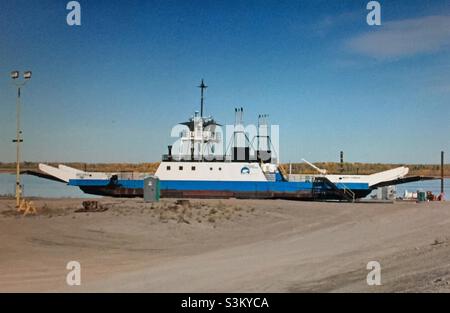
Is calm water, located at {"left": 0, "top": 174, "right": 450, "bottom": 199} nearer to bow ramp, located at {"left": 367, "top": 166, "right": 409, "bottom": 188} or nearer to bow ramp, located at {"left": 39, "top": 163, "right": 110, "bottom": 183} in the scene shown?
bow ramp, located at {"left": 39, "top": 163, "right": 110, "bottom": 183}

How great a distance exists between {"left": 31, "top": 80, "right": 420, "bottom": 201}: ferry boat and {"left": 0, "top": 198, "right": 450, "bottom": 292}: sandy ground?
12282mm

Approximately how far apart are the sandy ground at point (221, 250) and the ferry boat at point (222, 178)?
484 inches

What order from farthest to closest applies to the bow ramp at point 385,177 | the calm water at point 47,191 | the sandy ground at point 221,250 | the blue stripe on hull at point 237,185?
the calm water at point 47,191, the bow ramp at point 385,177, the blue stripe on hull at point 237,185, the sandy ground at point 221,250

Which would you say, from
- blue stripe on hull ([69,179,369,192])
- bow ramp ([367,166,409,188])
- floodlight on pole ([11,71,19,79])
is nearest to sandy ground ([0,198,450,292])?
floodlight on pole ([11,71,19,79])

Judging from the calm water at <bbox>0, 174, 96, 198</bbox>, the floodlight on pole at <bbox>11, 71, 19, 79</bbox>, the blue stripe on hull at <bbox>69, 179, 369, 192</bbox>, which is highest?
the floodlight on pole at <bbox>11, 71, 19, 79</bbox>

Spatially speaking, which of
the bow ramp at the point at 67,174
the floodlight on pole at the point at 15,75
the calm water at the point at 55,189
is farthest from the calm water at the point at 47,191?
the floodlight on pole at the point at 15,75

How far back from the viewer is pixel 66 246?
51.1 ft

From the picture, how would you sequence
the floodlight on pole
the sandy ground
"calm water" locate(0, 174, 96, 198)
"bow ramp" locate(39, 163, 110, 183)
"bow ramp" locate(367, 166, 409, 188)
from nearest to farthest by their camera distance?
the sandy ground → the floodlight on pole → "bow ramp" locate(367, 166, 409, 188) → "bow ramp" locate(39, 163, 110, 183) → "calm water" locate(0, 174, 96, 198)

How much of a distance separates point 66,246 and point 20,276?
15.6 ft

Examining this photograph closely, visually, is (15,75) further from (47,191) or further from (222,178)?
(47,191)

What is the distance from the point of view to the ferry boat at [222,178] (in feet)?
127

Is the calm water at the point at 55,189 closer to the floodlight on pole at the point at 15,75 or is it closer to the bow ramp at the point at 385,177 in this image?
the bow ramp at the point at 385,177

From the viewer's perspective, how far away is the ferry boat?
127ft

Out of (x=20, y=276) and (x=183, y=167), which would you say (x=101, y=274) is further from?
(x=183, y=167)
